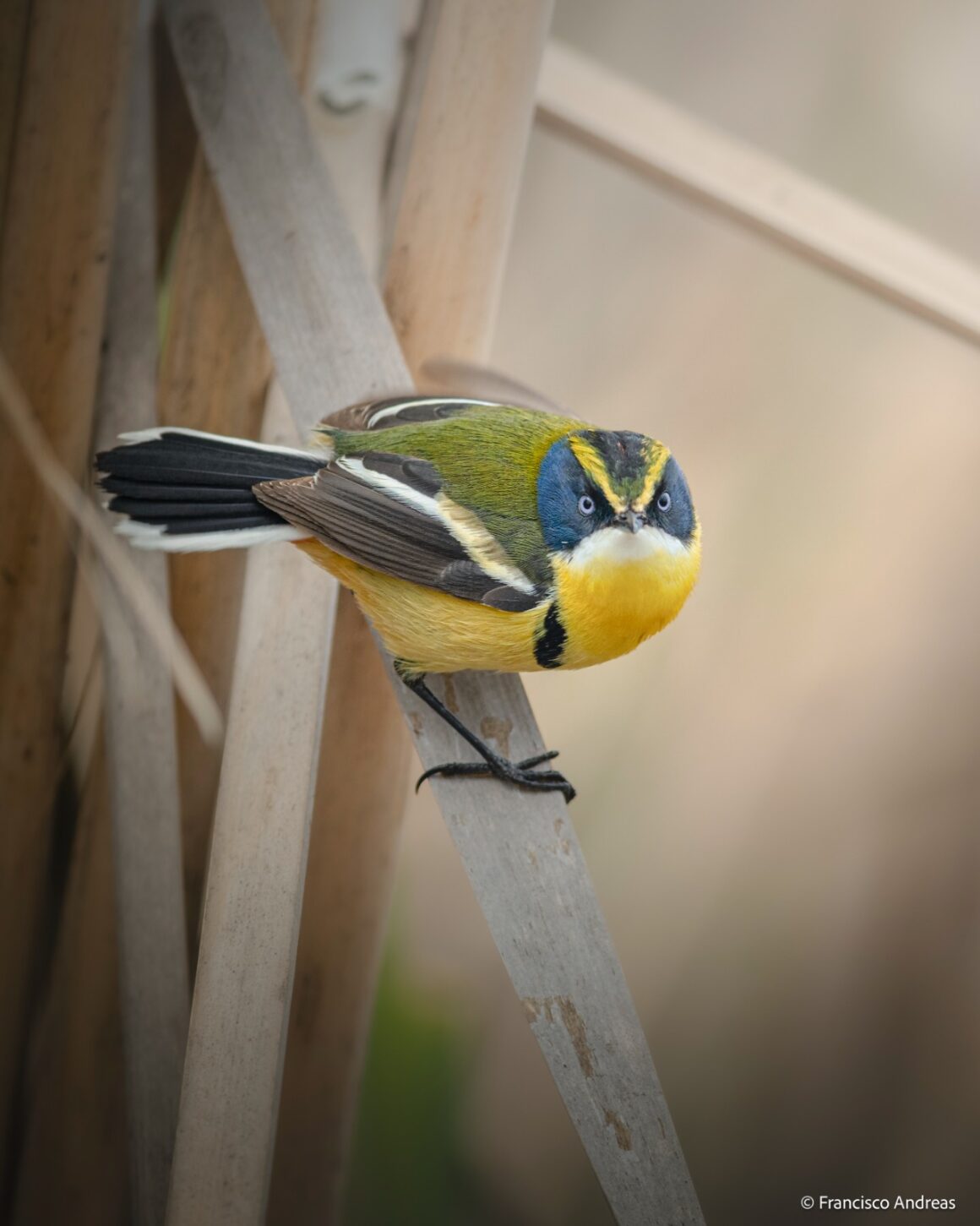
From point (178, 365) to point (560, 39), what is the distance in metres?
1.09

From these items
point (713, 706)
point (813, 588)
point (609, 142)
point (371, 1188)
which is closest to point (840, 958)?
point (713, 706)

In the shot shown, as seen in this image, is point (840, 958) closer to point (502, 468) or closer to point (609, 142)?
point (502, 468)

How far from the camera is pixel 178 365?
1.78 m

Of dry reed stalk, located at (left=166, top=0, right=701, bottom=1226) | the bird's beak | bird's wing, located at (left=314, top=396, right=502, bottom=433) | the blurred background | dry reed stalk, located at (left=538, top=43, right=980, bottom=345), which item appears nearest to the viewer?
dry reed stalk, located at (left=166, top=0, right=701, bottom=1226)

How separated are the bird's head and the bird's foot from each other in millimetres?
331

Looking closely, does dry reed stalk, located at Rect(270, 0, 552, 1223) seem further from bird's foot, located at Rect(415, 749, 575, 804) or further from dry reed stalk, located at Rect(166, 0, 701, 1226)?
bird's foot, located at Rect(415, 749, 575, 804)

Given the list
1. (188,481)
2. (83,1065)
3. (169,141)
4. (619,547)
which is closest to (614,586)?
(619,547)

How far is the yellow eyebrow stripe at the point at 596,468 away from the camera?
1424 millimetres

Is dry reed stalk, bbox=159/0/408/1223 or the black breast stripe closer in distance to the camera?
dry reed stalk, bbox=159/0/408/1223

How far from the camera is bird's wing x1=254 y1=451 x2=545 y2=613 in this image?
4.82 feet

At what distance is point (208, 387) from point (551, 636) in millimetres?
834

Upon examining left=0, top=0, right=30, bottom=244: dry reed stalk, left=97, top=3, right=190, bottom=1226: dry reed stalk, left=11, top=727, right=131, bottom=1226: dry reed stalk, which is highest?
left=0, top=0, right=30, bottom=244: dry reed stalk

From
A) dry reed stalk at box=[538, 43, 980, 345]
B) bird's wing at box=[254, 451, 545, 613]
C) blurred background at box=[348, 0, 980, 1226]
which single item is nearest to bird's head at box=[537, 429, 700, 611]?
bird's wing at box=[254, 451, 545, 613]

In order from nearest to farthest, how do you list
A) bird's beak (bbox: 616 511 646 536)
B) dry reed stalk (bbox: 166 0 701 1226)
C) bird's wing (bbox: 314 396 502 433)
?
dry reed stalk (bbox: 166 0 701 1226), bird's beak (bbox: 616 511 646 536), bird's wing (bbox: 314 396 502 433)
